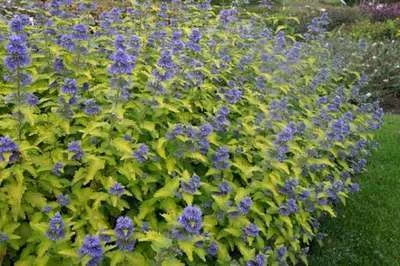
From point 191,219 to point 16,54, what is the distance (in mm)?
1248

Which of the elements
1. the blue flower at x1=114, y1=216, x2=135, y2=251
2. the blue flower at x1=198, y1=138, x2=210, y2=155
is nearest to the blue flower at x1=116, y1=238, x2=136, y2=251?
the blue flower at x1=114, y1=216, x2=135, y2=251

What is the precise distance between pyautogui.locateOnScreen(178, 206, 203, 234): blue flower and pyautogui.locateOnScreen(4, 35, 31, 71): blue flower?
1181mm

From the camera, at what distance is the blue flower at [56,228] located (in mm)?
2748

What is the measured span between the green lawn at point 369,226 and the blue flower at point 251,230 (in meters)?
1.74

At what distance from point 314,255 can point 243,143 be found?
151 cm

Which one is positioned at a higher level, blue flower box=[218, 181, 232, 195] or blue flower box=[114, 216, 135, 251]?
blue flower box=[114, 216, 135, 251]

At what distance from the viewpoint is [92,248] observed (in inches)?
104

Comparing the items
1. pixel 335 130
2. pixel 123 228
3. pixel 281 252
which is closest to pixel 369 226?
pixel 335 130

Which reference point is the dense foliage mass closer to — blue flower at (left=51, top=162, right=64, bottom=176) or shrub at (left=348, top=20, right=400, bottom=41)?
blue flower at (left=51, top=162, right=64, bottom=176)

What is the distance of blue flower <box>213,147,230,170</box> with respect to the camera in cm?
349

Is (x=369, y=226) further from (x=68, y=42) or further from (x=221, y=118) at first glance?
(x=68, y=42)

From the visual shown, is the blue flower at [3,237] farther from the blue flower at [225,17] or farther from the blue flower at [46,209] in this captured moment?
the blue flower at [225,17]

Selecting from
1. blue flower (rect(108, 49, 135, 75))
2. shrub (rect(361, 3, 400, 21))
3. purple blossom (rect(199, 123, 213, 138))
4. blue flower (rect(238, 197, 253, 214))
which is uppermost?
blue flower (rect(108, 49, 135, 75))

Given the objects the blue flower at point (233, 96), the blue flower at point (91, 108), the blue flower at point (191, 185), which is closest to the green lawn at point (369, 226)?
the blue flower at point (233, 96)
